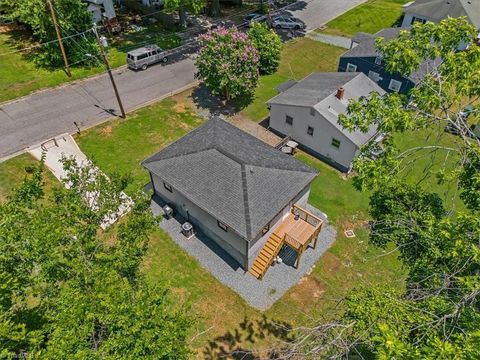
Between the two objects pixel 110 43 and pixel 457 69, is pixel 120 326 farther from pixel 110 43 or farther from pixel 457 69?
pixel 110 43

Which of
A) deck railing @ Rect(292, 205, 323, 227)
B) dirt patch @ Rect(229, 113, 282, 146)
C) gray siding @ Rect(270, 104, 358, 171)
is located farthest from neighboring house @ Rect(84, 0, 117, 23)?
deck railing @ Rect(292, 205, 323, 227)

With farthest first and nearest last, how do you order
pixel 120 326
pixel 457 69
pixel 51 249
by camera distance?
pixel 457 69, pixel 51 249, pixel 120 326

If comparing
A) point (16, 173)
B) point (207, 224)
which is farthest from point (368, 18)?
point (16, 173)

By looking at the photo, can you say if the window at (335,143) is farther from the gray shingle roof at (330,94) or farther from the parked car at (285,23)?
the parked car at (285,23)

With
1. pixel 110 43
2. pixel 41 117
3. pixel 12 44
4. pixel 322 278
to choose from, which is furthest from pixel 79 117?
pixel 322 278

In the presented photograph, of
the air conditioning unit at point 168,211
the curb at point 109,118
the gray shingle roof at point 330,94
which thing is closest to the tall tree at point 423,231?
the gray shingle roof at point 330,94

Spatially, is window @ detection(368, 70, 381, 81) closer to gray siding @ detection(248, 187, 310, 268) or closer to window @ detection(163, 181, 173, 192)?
gray siding @ detection(248, 187, 310, 268)

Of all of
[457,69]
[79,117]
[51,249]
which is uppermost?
[457,69]
